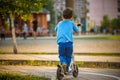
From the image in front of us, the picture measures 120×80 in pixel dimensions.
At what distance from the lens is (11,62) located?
14.6m

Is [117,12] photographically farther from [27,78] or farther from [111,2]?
[27,78]

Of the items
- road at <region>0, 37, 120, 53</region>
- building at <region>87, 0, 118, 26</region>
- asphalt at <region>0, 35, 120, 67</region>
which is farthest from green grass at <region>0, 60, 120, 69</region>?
building at <region>87, 0, 118, 26</region>

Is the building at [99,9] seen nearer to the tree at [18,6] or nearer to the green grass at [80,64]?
the tree at [18,6]

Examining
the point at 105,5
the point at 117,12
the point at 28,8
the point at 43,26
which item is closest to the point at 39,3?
the point at 28,8

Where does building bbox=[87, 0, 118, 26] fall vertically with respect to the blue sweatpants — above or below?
below

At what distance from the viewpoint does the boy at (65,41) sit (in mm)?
10398

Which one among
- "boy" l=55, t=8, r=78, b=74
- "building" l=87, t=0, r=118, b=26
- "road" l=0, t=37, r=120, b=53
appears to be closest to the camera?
"boy" l=55, t=8, r=78, b=74

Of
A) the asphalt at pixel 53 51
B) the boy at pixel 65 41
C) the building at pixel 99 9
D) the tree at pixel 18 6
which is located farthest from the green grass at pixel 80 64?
the building at pixel 99 9

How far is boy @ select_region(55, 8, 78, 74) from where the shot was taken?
1040 centimetres

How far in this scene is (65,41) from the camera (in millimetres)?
10477

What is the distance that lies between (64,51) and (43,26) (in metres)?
42.2

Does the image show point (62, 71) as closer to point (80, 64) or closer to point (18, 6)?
point (80, 64)

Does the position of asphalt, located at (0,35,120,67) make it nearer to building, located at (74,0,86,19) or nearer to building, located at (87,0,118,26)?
building, located at (74,0,86,19)

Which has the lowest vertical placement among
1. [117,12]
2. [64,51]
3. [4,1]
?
[117,12]
